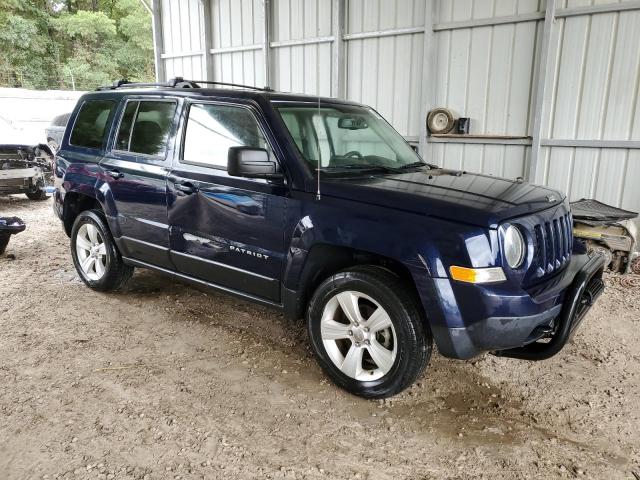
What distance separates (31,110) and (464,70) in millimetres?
13875

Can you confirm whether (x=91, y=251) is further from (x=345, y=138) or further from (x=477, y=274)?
(x=477, y=274)

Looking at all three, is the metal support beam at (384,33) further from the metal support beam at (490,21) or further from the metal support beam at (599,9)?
the metal support beam at (599,9)

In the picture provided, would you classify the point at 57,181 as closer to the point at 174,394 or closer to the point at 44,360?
the point at 44,360

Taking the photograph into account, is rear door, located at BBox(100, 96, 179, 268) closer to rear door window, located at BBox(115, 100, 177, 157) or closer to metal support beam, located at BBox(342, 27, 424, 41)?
rear door window, located at BBox(115, 100, 177, 157)

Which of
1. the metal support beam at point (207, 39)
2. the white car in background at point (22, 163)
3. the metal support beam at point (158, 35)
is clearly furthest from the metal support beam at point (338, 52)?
the white car in background at point (22, 163)

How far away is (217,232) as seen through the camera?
11.7ft

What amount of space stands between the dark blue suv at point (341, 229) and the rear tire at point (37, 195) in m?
6.43

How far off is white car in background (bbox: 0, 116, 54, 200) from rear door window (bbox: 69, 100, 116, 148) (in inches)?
215

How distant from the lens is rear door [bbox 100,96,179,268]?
12.8ft

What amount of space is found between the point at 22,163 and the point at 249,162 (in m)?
8.14

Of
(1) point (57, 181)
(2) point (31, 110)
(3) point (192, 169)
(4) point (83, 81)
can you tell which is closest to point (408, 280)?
(3) point (192, 169)

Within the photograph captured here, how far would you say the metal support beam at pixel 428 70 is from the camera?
7316 millimetres

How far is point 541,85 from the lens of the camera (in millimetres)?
6586

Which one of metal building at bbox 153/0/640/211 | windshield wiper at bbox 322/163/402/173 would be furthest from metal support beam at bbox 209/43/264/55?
windshield wiper at bbox 322/163/402/173
